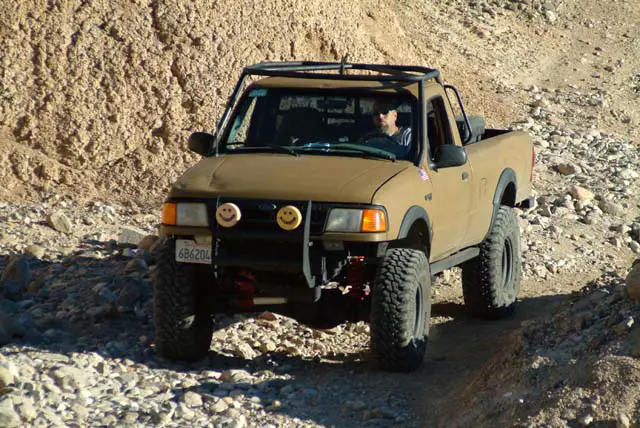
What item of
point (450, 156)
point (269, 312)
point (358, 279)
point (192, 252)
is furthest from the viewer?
point (269, 312)

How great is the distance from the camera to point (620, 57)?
21875 millimetres

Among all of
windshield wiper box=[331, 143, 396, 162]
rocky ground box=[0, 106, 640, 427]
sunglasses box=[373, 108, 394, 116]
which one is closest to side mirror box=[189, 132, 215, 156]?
windshield wiper box=[331, 143, 396, 162]

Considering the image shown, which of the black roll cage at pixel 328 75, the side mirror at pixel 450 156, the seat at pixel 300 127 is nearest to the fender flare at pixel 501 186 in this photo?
the black roll cage at pixel 328 75

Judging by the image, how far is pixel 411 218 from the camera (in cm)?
763

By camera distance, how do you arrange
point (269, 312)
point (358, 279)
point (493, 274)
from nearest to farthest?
point (358, 279) < point (269, 312) < point (493, 274)

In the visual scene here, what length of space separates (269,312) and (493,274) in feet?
6.31

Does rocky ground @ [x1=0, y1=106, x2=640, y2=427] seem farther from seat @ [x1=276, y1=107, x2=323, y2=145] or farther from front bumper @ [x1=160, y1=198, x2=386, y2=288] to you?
seat @ [x1=276, y1=107, x2=323, y2=145]

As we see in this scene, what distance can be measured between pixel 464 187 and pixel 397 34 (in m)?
9.74

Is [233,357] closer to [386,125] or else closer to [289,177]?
[289,177]

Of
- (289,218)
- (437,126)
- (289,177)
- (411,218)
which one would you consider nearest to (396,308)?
(411,218)

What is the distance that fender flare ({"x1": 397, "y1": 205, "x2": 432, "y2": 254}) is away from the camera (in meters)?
7.54

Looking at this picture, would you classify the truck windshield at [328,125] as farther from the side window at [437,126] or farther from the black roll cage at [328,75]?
the side window at [437,126]

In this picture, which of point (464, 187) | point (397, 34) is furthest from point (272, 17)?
point (464, 187)

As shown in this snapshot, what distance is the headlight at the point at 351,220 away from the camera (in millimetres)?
7270
